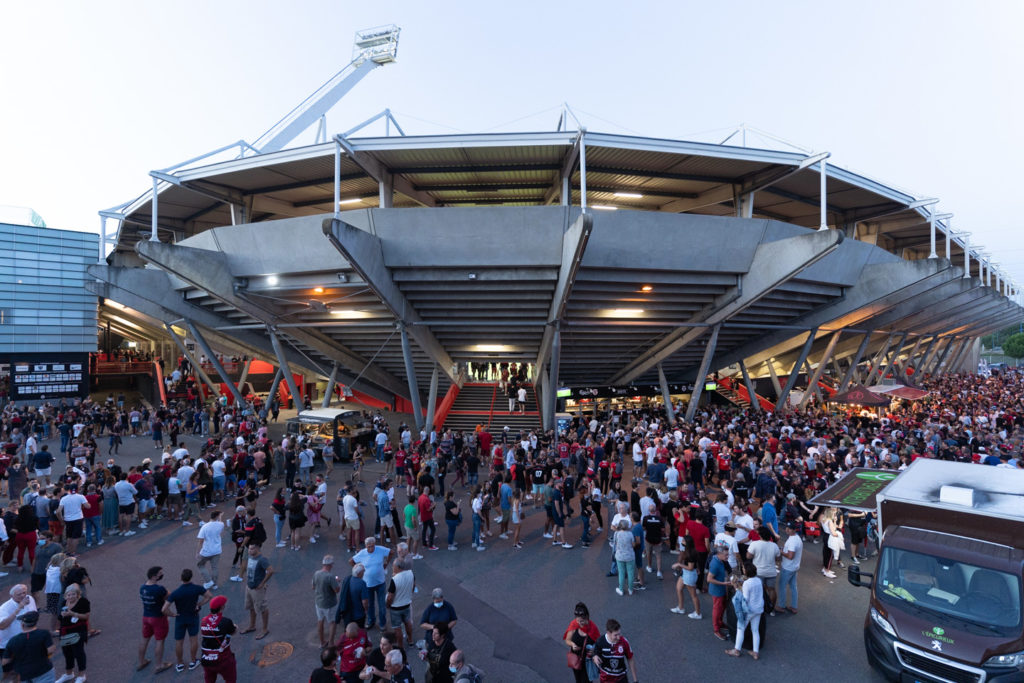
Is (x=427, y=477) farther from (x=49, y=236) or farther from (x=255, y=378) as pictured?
(x=255, y=378)

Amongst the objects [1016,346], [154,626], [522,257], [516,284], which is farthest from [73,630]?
[1016,346]

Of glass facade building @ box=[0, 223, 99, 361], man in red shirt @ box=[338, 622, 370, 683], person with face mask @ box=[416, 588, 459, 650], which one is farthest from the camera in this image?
glass facade building @ box=[0, 223, 99, 361]

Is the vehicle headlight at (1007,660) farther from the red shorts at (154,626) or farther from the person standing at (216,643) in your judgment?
the red shorts at (154,626)

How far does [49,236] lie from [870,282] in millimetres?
40016

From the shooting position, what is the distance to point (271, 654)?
630 centimetres

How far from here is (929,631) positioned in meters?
5.20

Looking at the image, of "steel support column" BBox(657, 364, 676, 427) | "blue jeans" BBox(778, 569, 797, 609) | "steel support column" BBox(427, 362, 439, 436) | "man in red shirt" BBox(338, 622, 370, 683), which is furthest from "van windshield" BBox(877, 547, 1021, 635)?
"steel support column" BBox(657, 364, 676, 427)

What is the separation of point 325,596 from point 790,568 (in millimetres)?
6290

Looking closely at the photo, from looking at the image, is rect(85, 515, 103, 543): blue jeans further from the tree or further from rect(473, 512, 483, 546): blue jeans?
the tree

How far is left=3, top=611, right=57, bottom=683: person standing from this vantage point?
4.82 m

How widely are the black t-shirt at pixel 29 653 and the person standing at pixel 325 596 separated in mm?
2479

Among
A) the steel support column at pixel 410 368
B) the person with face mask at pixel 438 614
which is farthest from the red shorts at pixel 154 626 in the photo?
the steel support column at pixel 410 368

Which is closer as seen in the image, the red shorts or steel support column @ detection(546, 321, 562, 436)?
the red shorts

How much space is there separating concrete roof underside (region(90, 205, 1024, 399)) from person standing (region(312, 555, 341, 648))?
8946 mm
